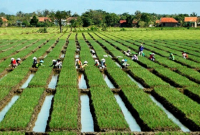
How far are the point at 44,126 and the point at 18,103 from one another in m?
2.10

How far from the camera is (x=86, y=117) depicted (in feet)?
35.1

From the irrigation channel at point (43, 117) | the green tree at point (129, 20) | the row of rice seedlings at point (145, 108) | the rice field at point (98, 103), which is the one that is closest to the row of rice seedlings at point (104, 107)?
the rice field at point (98, 103)

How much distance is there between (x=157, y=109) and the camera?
10.7 metres

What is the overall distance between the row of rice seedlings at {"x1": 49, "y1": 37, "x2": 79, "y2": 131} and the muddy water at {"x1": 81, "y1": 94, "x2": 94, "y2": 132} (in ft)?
1.35

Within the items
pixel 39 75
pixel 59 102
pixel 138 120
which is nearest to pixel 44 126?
pixel 59 102

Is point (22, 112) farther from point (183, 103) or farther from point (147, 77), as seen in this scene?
point (147, 77)

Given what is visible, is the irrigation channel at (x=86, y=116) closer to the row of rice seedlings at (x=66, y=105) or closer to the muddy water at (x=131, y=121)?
the row of rice seedlings at (x=66, y=105)

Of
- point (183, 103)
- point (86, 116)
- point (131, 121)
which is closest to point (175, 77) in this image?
point (183, 103)

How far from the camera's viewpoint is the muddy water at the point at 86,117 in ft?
31.7

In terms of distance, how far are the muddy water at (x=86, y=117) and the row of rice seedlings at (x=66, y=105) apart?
412 millimetres

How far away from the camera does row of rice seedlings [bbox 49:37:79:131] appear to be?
915 cm

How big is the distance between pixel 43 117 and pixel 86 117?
1.73 meters

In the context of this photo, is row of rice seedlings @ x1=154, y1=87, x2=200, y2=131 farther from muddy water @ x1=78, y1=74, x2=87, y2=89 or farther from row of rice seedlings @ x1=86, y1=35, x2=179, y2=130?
muddy water @ x1=78, y1=74, x2=87, y2=89

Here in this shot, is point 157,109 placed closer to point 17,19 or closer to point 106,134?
point 106,134
